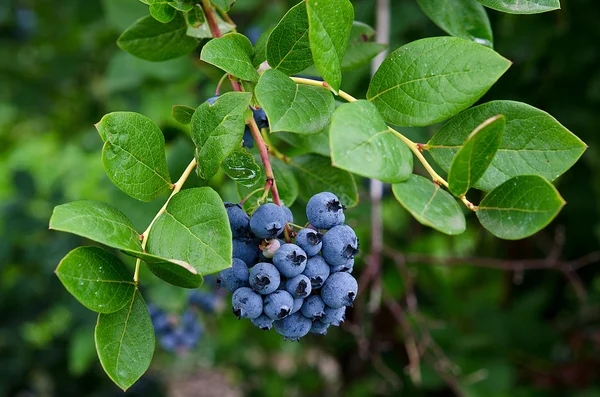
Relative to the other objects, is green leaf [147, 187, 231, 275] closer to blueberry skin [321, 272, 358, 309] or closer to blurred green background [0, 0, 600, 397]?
blueberry skin [321, 272, 358, 309]

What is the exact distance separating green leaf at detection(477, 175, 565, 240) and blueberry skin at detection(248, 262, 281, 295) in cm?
27

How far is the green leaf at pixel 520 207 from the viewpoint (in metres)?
0.66

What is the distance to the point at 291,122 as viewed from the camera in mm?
690

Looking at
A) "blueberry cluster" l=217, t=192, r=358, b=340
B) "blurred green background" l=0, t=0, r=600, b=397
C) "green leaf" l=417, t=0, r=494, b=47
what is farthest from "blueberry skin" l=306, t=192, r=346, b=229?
"blurred green background" l=0, t=0, r=600, b=397

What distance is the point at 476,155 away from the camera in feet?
2.27

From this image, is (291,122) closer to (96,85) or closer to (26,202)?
(26,202)

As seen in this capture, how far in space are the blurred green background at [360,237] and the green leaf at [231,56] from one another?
587 mm

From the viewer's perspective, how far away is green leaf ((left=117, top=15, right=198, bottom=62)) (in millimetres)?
1000

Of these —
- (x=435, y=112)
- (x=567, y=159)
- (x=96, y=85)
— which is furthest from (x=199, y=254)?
(x=96, y=85)

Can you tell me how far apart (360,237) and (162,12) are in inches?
54.2

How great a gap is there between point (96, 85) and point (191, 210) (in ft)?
9.94

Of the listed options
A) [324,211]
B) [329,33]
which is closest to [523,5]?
[329,33]

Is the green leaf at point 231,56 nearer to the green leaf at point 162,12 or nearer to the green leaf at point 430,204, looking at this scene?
the green leaf at point 162,12

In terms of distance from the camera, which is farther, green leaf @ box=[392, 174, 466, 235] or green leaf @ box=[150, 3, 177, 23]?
green leaf @ box=[150, 3, 177, 23]
